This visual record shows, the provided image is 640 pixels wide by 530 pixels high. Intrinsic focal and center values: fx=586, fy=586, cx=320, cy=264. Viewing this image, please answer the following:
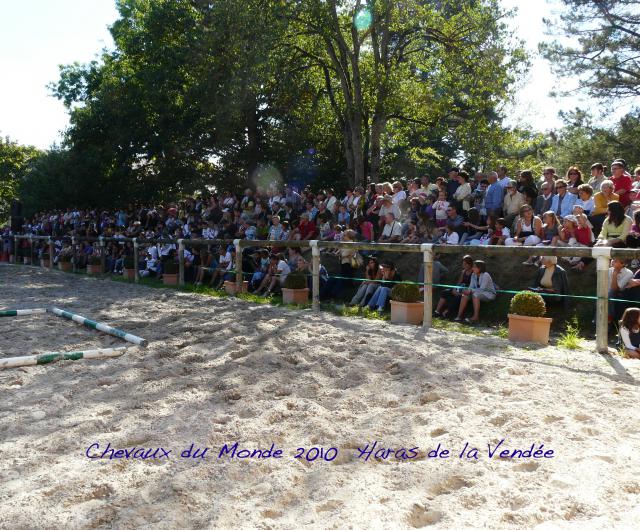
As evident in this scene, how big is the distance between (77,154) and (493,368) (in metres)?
23.4

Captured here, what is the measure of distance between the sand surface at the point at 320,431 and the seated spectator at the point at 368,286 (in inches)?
115

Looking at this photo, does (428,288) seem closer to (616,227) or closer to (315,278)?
(315,278)

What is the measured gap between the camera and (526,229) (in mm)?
8656

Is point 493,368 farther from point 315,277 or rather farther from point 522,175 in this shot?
point 522,175

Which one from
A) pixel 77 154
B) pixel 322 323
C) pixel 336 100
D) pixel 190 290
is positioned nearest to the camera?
pixel 322 323

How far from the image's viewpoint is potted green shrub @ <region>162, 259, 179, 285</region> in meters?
13.4

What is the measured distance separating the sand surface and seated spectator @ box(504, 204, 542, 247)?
282 cm

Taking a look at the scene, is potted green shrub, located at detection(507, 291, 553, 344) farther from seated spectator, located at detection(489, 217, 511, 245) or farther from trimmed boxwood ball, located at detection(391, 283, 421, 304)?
seated spectator, located at detection(489, 217, 511, 245)

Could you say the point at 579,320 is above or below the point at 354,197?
below

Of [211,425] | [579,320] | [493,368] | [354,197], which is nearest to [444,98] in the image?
[354,197]

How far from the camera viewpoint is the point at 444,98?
55.3 ft

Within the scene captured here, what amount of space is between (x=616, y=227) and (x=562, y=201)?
175cm

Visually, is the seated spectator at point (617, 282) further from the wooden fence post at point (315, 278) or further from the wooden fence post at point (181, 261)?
the wooden fence post at point (181, 261)

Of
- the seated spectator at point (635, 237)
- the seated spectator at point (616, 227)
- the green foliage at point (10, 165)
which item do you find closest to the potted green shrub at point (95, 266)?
the seated spectator at point (616, 227)
